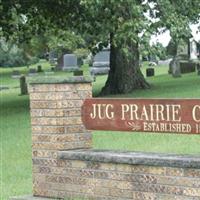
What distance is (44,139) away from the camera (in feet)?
25.6

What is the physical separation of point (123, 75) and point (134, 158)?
21333 mm

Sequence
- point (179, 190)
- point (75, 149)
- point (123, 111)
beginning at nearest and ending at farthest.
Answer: point (179, 190) → point (123, 111) → point (75, 149)

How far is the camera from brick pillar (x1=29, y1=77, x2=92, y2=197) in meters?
7.71

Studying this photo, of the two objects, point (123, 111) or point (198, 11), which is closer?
point (123, 111)

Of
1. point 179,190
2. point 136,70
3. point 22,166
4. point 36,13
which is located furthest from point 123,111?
point 136,70

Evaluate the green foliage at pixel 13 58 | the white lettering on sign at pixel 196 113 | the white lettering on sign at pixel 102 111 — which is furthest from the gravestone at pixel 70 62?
the white lettering on sign at pixel 196 113

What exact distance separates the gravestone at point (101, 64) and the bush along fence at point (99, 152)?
141 ft

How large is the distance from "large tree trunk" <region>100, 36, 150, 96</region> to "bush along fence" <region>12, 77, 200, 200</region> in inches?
777

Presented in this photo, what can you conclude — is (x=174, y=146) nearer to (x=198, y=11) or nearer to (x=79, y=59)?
(x=198, y=11)

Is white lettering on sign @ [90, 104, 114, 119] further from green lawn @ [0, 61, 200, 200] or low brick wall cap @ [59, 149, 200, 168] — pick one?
green lawn @ [0, 61, 200, 200]

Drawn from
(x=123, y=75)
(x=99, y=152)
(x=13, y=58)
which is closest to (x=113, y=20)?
(x=123, y=75)

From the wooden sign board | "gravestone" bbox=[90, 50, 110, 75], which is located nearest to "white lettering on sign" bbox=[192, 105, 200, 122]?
the wooden sign board

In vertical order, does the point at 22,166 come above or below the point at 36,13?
below

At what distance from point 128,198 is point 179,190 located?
65 cm
